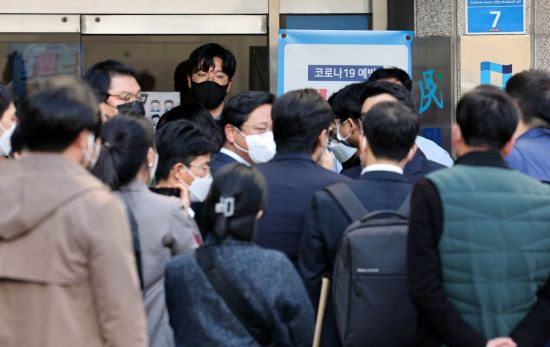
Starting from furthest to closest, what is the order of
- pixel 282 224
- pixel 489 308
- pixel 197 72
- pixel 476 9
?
1. pixel 476 9
2. pixel 197 72
3. pixel 282 224
4. pixel 489 308

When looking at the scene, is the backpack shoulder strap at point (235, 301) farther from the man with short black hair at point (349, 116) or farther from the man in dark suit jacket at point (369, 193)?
the man with short black hair at point (349, 116)

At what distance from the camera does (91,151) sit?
355cm

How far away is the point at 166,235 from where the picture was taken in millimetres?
3758

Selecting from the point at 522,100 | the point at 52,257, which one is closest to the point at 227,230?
the point at 52,257

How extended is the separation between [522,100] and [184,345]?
75.1 inches

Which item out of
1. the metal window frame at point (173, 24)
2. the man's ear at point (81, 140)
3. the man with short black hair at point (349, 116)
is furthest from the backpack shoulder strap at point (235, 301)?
the metal window frame at point (173, 24)

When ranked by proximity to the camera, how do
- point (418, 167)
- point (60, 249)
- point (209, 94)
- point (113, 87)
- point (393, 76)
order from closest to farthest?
point (60, 249) < point (418, 167) < point (113, 87) < point (393, 76) < point (209, 94)

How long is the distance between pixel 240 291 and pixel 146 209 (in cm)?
52

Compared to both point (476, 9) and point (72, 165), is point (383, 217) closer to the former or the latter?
point (72, 165)

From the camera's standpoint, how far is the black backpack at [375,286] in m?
3.68

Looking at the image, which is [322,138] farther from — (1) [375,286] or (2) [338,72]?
(2) [338,72]

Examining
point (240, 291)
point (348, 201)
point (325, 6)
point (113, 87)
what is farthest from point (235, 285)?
point (325, 6)

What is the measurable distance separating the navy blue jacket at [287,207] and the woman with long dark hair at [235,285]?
0.55m

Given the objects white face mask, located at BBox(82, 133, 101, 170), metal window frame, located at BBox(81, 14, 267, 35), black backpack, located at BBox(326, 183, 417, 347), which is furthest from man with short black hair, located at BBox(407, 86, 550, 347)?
metal window frame, located at BBox(81, 14, 267, 35)
